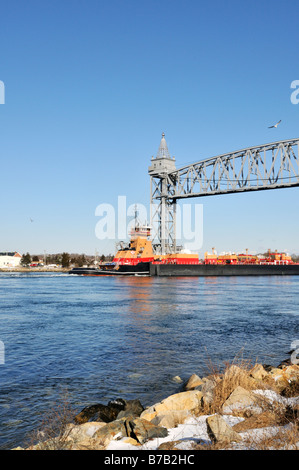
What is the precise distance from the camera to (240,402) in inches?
254

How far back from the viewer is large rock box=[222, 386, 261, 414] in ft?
20.3

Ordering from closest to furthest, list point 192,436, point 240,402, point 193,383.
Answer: point 192,436 → point 240,402 → point 193,383

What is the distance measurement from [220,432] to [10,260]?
144568 millimetres

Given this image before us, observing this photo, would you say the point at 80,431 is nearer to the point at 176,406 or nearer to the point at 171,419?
the point at 171,419

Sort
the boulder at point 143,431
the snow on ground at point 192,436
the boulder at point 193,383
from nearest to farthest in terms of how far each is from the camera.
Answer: the snow on ground at point 192,436, the boulder at point 143,431, the boulder at point 193,383

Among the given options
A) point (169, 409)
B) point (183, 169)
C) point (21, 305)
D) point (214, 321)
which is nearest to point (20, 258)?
point (183, 169)

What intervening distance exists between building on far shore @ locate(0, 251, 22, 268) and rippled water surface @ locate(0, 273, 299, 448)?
121 metres

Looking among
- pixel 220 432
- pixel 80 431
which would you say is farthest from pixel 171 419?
pixel 220 432

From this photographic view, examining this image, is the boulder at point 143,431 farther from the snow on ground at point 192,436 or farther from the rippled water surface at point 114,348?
the rippled water surface at point 114,348

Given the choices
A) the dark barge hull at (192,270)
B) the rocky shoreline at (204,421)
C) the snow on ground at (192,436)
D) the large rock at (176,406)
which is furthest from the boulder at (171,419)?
the dark barge hull at (192,270)

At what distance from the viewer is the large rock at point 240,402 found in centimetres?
620

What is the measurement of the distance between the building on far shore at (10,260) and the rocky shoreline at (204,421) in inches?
5484

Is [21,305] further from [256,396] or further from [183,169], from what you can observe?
[183,169]
